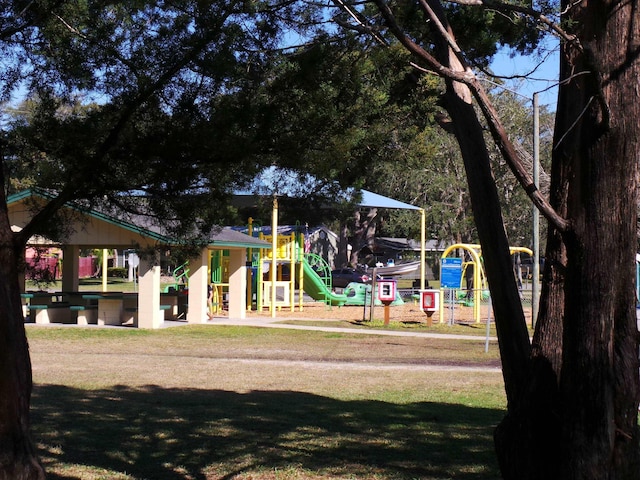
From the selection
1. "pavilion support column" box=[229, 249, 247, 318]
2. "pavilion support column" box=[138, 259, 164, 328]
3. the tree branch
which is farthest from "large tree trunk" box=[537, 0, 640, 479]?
"pavilion support column" box=[229, 249, 247, 318]

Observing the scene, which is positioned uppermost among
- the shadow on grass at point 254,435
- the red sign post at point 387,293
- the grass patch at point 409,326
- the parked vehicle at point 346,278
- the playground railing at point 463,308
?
the parked vehicle at point 346,278

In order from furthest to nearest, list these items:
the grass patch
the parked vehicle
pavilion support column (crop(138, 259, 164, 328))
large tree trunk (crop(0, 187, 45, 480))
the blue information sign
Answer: the parked vehicle < the grass patch < the blue information sign < pavilion support column (crop(138, 259, 164, 328)) < large tree trunk (crop(0, 187, 45, 480))

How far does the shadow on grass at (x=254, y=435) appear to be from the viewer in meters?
7.69

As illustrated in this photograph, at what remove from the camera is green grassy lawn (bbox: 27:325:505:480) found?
7770 millimetres

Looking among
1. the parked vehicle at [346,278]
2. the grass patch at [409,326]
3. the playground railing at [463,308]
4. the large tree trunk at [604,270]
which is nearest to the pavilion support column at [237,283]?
the grass patch at [409,326]

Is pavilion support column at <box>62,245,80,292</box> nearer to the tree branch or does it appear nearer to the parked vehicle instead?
the parked vehicle

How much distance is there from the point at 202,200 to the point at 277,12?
1851mm

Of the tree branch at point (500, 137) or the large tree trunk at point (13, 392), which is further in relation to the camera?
the large tree trunk at point (13, 392)

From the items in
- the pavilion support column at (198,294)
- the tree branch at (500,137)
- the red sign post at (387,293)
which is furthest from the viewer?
the red sign post at (387,293)

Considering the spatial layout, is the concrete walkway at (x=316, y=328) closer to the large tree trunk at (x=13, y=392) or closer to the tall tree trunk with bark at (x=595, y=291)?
the tall tree trunk with bark at (x=595, y=291)

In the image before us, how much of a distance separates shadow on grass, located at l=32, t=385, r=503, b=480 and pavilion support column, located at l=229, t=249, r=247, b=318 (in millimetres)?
14775

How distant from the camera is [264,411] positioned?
10.6m

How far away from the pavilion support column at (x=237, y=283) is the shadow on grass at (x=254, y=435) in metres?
14.8

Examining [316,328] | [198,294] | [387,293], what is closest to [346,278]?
[387,293]
